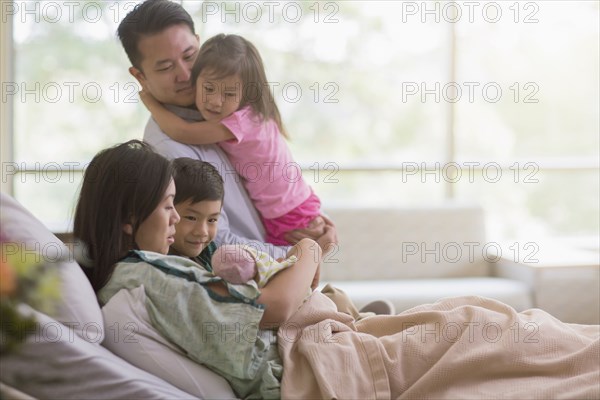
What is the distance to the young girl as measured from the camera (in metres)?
2.55

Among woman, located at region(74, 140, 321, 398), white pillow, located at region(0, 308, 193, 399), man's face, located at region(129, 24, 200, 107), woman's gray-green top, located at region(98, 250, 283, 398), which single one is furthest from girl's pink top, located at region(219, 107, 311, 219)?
white pillow, located at region(0, 308, 193, 399)

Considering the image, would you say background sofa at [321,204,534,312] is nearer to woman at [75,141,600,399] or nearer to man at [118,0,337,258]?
man at [118,0,337,258]

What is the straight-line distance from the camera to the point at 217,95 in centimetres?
255

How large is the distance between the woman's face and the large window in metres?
3.19

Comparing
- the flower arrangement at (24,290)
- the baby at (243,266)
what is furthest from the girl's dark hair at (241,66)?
the flower arrangement at (24,290)

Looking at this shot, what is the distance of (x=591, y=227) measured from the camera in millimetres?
8414

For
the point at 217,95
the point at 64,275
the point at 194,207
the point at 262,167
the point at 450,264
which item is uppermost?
the point at 217,95

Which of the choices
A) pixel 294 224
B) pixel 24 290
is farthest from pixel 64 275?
pixel 294 224

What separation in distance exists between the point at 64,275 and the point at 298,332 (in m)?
0.54

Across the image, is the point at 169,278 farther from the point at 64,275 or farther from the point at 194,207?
the point at 194,207

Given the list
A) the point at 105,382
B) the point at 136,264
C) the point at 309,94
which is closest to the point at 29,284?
the point at 105,382

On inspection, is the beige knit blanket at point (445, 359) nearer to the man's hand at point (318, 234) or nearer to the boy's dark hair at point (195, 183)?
the boy's dark hair at point (195, 183)

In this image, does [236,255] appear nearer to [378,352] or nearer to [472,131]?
[378,352]

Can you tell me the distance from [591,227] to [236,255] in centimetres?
721
